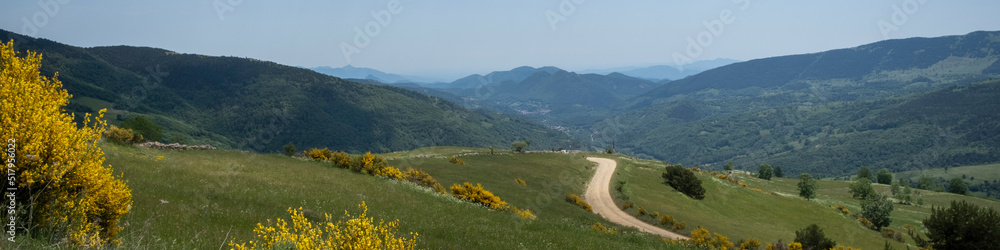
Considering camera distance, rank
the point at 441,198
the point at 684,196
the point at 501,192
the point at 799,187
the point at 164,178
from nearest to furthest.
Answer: the point at 164,178 → the point at 441,198 → the point at 501,192 → the point at 684,196 → the point at 799,187

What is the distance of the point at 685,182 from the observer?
5791 centimetres

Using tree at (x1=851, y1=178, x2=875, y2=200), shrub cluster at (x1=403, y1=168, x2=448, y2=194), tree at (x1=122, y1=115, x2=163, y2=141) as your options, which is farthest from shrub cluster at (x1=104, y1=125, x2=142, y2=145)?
tree at (x1=851, y1=178, x2=875, y2=200)

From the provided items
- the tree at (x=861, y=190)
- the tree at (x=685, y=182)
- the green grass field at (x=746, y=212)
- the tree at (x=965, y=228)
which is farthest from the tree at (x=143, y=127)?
the tree at (x=861, y=190)

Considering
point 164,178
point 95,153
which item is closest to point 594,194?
point 164,178

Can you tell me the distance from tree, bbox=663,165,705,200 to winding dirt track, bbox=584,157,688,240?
7.45m

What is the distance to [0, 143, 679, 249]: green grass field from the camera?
36.3ft

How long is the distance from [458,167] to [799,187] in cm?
6449

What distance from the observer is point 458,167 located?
4472cm

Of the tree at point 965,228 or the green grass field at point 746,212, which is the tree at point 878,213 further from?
the tree at point 965,228

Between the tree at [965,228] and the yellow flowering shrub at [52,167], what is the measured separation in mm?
39501

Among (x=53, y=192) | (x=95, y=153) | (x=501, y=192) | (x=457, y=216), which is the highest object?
(x=95, y=153)

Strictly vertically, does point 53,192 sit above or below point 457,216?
above

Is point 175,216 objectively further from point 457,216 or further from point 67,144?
point 457,216

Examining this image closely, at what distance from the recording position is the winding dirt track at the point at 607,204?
3572 cm
